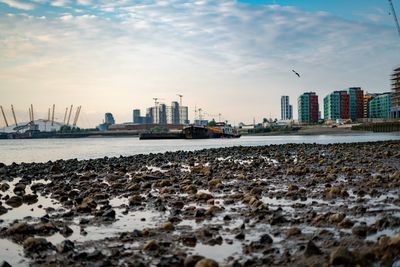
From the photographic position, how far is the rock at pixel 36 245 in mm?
9094

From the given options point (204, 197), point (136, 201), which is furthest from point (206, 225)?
point (136, 201)

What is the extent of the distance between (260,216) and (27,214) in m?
6.76

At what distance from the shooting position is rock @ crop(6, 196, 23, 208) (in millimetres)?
15234

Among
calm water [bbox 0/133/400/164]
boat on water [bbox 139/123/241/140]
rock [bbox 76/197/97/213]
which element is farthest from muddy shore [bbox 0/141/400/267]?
boat on water [bbox 139/123/241/140]

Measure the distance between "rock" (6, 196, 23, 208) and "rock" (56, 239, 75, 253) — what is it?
22.1ft

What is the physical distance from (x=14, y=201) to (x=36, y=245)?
286 inches

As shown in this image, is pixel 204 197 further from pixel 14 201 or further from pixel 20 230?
pixel 14 201

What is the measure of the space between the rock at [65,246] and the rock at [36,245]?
0.86ft

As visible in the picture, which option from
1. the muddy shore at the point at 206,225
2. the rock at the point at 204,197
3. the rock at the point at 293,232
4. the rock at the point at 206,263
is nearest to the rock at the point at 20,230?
the muddy shore at the point at 206,225

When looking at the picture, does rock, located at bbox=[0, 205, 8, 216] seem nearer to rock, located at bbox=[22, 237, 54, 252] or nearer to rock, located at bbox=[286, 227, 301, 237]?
rock, located at bbox=[22, 237, 54, 252]

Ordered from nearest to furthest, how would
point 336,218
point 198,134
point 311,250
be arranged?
point 311,250 < point 336,218 < point 198,134

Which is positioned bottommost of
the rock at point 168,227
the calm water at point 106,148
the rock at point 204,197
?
the calm water at point 106,148

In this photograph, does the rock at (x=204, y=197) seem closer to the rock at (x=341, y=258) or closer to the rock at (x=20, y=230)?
the rock at (x=20, y=230)

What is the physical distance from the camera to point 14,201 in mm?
15727
